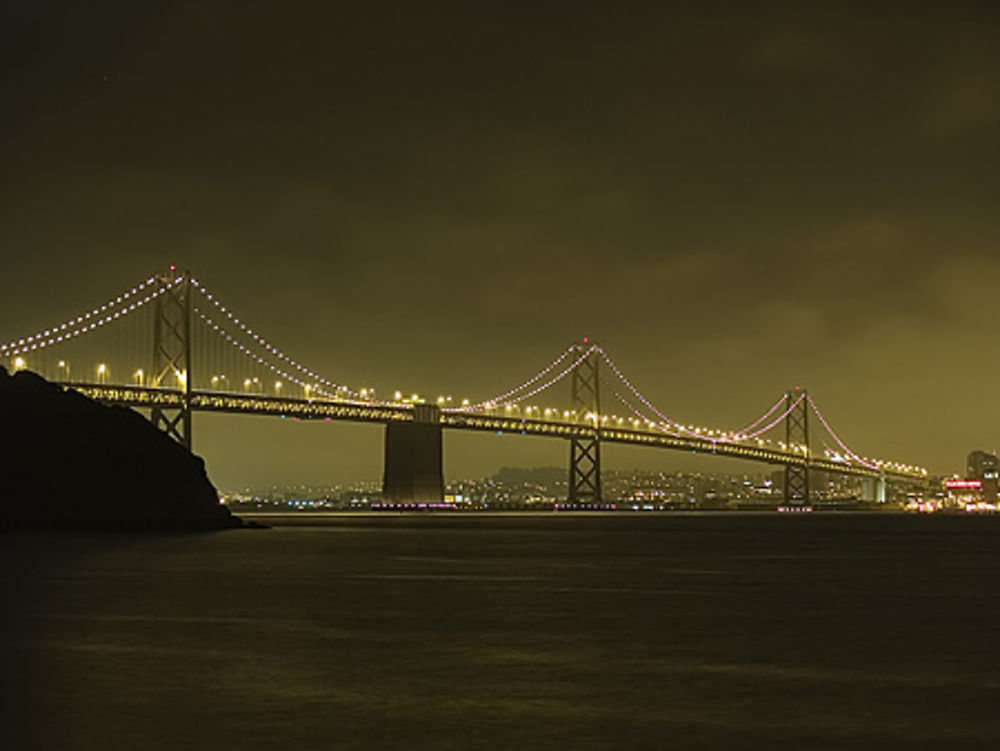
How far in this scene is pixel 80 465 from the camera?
164 ft

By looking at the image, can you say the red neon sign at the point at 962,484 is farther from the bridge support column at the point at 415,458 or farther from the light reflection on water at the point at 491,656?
the light reflection on water at the point at 491,656

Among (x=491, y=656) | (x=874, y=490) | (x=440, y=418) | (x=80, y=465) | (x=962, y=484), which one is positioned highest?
(x=440, y=418)

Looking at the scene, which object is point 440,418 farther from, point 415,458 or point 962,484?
point 962,484

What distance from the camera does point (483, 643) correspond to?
1673 cm

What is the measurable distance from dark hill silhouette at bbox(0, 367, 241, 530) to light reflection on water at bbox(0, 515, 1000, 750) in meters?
18.3

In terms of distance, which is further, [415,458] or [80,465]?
[415,458]

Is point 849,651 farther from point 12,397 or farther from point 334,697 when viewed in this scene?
point 12,397

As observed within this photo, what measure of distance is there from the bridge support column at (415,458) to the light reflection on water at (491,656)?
61.4 metres

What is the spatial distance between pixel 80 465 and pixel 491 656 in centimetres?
3766

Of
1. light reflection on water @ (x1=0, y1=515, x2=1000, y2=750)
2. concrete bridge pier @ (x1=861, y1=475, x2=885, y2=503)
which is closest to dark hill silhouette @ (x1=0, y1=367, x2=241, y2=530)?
light reflection on water @ (x1=0, y1=515, x2=1000, y2=750)

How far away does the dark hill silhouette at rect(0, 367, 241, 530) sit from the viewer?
159 ft

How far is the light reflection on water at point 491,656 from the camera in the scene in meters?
10.9

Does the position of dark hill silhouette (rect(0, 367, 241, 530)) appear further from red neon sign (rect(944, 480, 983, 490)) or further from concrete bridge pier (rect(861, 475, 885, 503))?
red neon sign (rect(944, 480, 983, 490))

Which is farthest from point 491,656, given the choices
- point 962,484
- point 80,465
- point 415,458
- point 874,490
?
point 962,484
